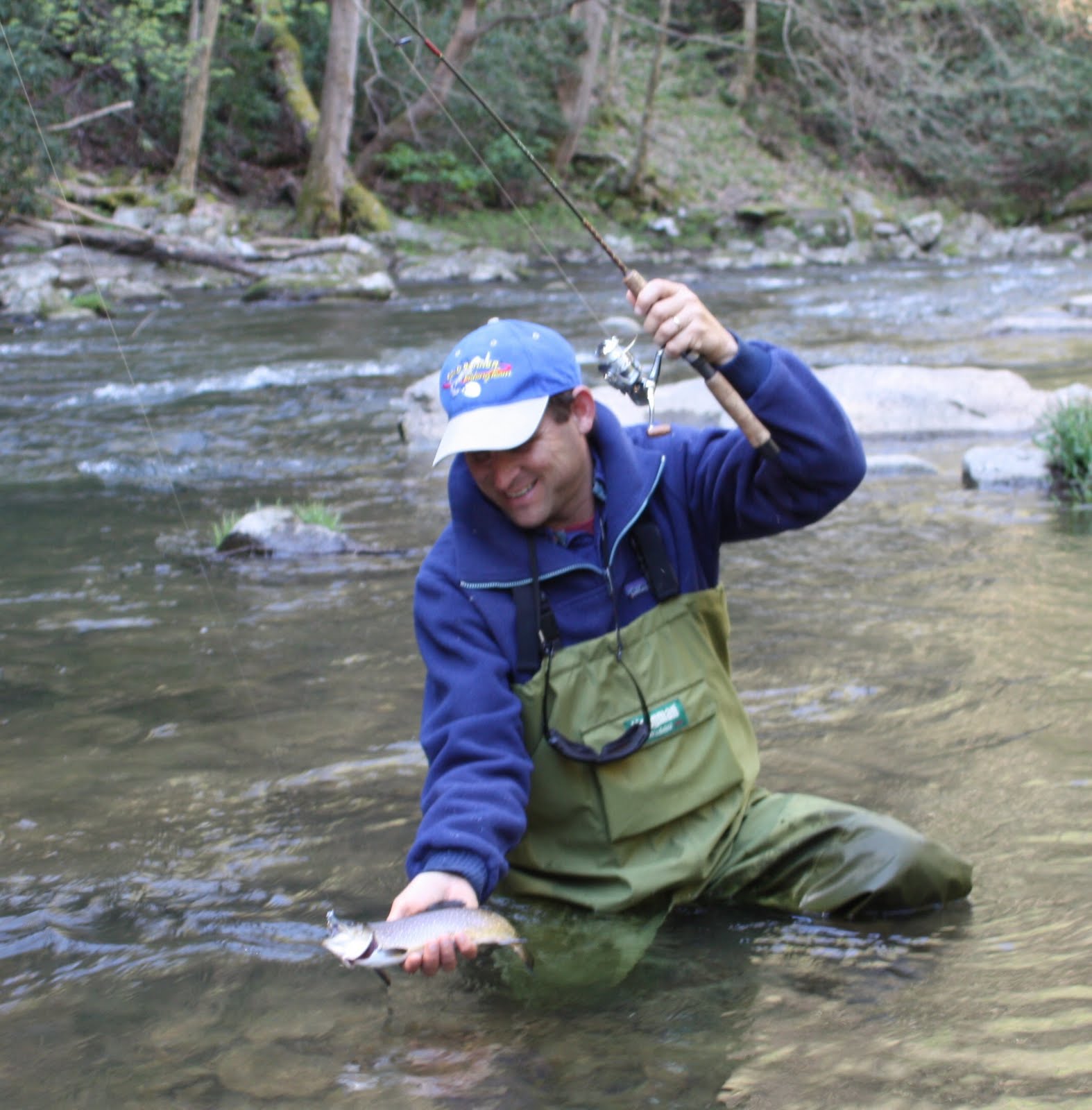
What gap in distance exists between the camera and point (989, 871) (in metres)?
3.07

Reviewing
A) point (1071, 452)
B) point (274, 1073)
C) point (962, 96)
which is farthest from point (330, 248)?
point (274, 1073)

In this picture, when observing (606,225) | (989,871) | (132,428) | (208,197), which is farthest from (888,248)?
(989,871)

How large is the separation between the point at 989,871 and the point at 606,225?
26498 mm

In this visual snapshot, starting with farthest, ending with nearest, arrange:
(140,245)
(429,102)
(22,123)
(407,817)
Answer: (429,102) → (140,245) → (22,123) → (407,817)

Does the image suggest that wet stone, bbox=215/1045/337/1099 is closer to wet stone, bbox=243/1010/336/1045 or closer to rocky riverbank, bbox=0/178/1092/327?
wet stone, bbox=243/1010/336/1045

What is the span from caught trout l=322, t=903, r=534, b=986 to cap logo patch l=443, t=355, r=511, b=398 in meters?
0.98

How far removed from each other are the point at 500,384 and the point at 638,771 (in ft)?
2.67

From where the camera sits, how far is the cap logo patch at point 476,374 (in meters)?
2.66

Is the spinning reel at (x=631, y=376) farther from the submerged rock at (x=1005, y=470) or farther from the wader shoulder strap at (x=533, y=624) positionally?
the submerged rock at (x=1005, y=470)

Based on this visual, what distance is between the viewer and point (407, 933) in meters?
2.19

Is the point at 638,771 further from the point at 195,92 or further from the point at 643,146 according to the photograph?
the point at 643,146

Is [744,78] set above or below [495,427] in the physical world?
above

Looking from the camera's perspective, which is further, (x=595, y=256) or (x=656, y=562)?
(x=595, y=256)

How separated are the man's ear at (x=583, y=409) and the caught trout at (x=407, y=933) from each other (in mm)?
1000
